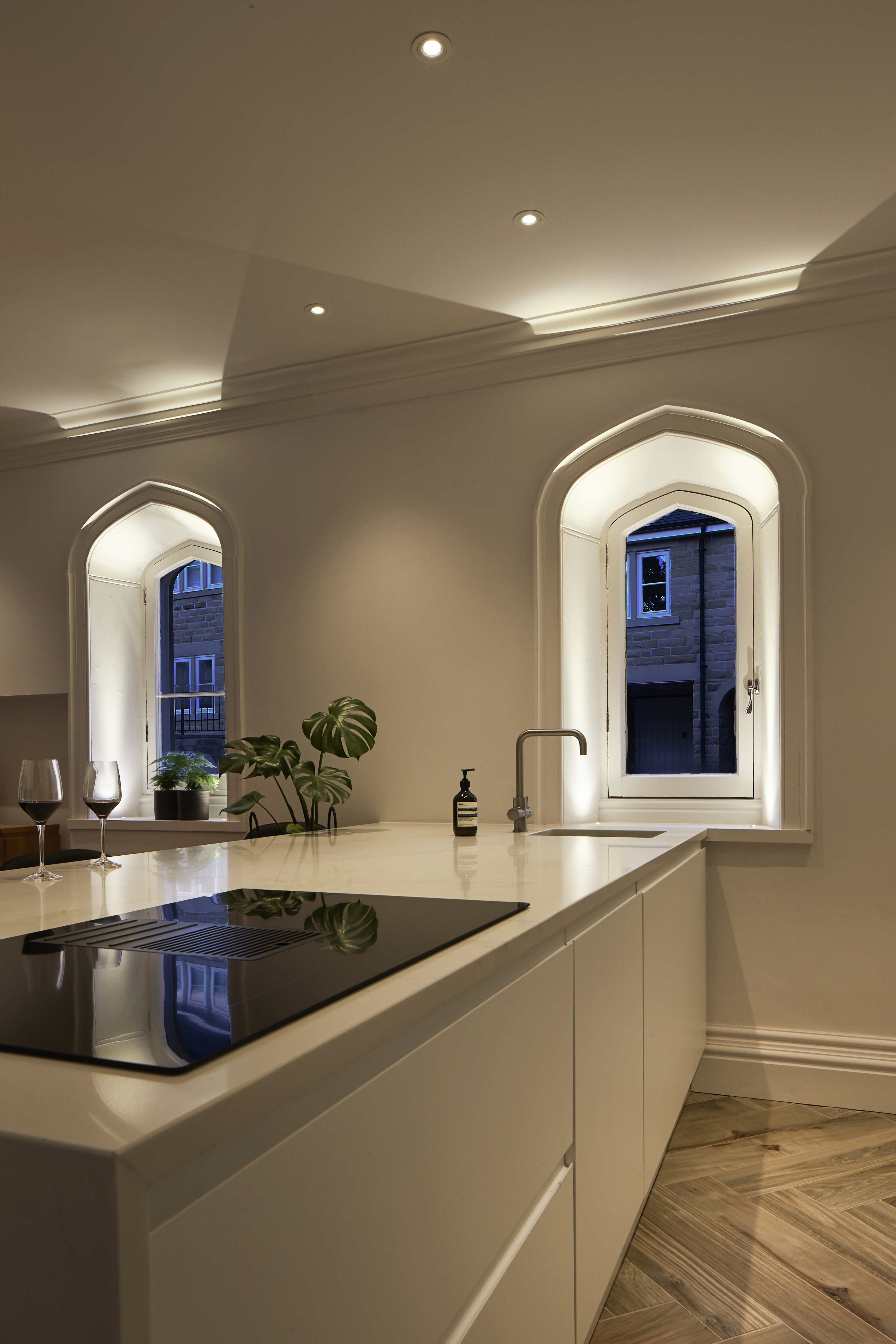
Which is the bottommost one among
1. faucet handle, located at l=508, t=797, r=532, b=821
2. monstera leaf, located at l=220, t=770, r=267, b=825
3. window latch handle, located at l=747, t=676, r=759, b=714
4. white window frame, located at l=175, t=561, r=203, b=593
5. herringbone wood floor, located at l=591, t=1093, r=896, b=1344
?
herringbone wood floor, located at l=591, t=1093, r=896, b=1344

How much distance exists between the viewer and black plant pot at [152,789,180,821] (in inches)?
169

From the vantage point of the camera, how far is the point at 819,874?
3047 millimetres

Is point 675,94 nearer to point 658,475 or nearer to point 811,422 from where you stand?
point 811,422

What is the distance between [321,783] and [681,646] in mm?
1533

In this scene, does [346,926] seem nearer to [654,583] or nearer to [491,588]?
[491,588]

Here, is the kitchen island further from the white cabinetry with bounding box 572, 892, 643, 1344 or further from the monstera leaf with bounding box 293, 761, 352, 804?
the monstera leaf with bounding box 293, 761, 352, 804

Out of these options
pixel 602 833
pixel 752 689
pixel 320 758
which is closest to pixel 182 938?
pixel 602 833

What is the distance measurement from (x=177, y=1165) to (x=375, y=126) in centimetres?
244

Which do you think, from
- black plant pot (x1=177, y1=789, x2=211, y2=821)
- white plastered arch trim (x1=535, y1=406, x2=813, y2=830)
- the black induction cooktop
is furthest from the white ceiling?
black plant pot (x1=177, y1=789, x2=211, y2=821)

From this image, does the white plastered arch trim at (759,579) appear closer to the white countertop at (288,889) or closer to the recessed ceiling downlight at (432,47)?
the white countertop at (288,889)

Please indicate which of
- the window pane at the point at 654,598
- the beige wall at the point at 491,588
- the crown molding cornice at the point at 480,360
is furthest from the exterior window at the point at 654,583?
the crown molding cornice at the point at 480,360

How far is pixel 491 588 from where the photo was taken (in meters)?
3.57

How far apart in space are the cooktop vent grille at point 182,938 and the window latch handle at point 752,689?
8.95 feet

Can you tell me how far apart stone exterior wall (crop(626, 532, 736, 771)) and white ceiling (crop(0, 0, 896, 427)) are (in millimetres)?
1043
